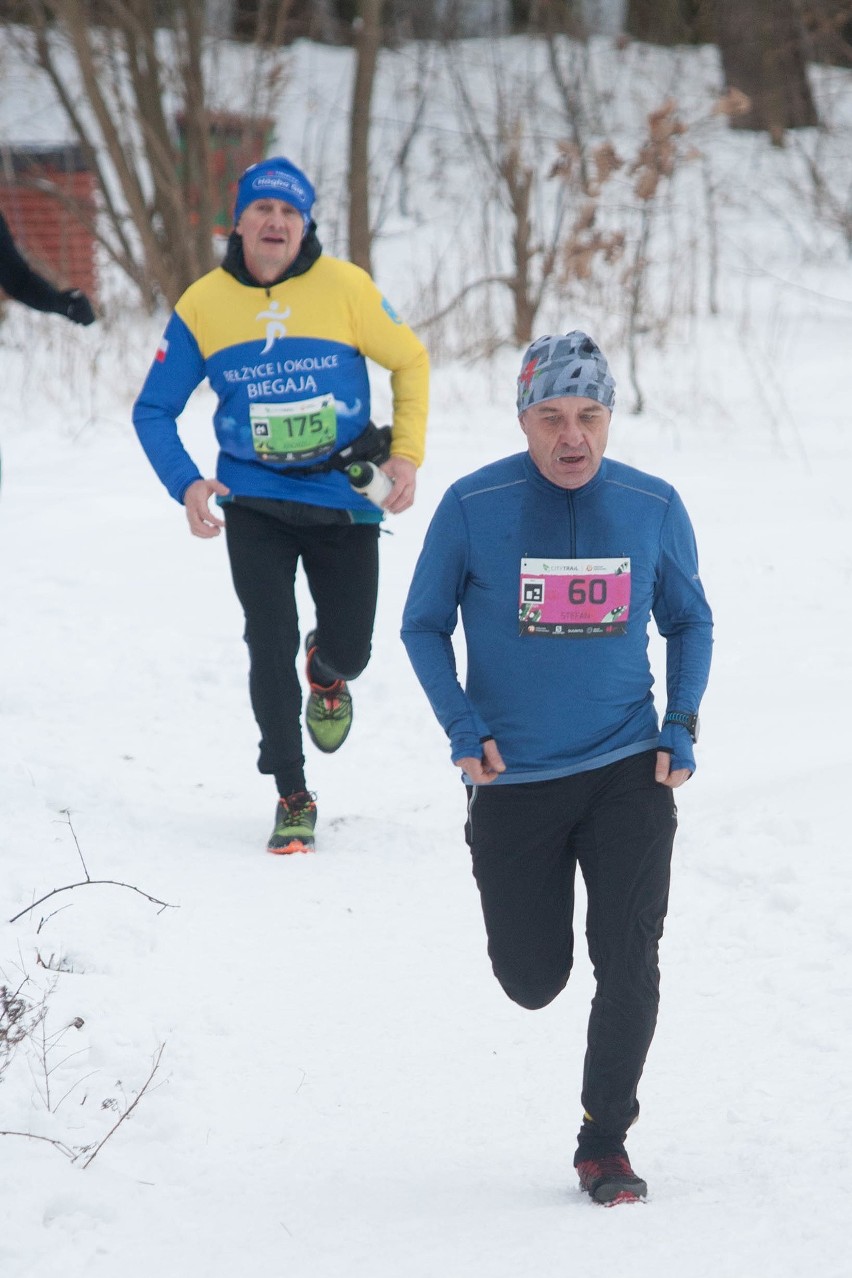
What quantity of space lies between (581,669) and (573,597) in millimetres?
142

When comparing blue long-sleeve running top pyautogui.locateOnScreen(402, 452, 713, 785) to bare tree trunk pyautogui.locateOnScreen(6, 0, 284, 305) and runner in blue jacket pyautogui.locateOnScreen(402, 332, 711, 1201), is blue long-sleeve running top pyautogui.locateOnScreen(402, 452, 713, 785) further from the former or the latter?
bare tree trunk pyautogui.locateOnScreen(6, 0, 284, 305)

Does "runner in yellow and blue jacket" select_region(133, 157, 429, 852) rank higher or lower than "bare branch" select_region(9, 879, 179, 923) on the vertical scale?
higher

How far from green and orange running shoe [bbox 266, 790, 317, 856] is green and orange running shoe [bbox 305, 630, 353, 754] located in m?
0.39

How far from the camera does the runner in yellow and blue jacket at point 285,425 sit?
4484 millimetres

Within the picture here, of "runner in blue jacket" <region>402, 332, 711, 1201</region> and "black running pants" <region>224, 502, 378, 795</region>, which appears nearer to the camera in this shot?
"runner in blue jacket" <region>402, 332, 711, 1201</region>

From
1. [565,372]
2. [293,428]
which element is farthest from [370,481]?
[565,372]

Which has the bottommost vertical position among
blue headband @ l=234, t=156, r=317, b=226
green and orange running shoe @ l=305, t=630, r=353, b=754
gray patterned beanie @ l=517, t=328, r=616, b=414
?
green and orange running shoe @ l=305, t=630, r=353, b=754

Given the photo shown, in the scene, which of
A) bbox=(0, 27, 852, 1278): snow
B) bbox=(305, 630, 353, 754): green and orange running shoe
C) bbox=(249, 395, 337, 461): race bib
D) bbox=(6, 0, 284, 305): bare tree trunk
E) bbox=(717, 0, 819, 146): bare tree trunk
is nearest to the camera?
bbox=(0, 27, 852, 1278): snow

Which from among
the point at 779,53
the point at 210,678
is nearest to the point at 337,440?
the point at 210,678

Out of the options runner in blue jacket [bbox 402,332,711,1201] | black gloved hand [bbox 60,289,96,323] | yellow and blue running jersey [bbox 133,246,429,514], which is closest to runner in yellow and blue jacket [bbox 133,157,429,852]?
yellow and blue running jersey [bbox 133,246,429,514]

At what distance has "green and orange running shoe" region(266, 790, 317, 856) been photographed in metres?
4.87

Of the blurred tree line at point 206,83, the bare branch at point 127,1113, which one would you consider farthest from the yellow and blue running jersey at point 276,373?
the blurred tree line at point 206,83

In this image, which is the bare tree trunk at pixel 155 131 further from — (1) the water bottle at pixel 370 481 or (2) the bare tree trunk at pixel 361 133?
(1) the water bottle at pixel 370 481

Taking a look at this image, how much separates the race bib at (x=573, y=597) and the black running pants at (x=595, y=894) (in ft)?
0.93
